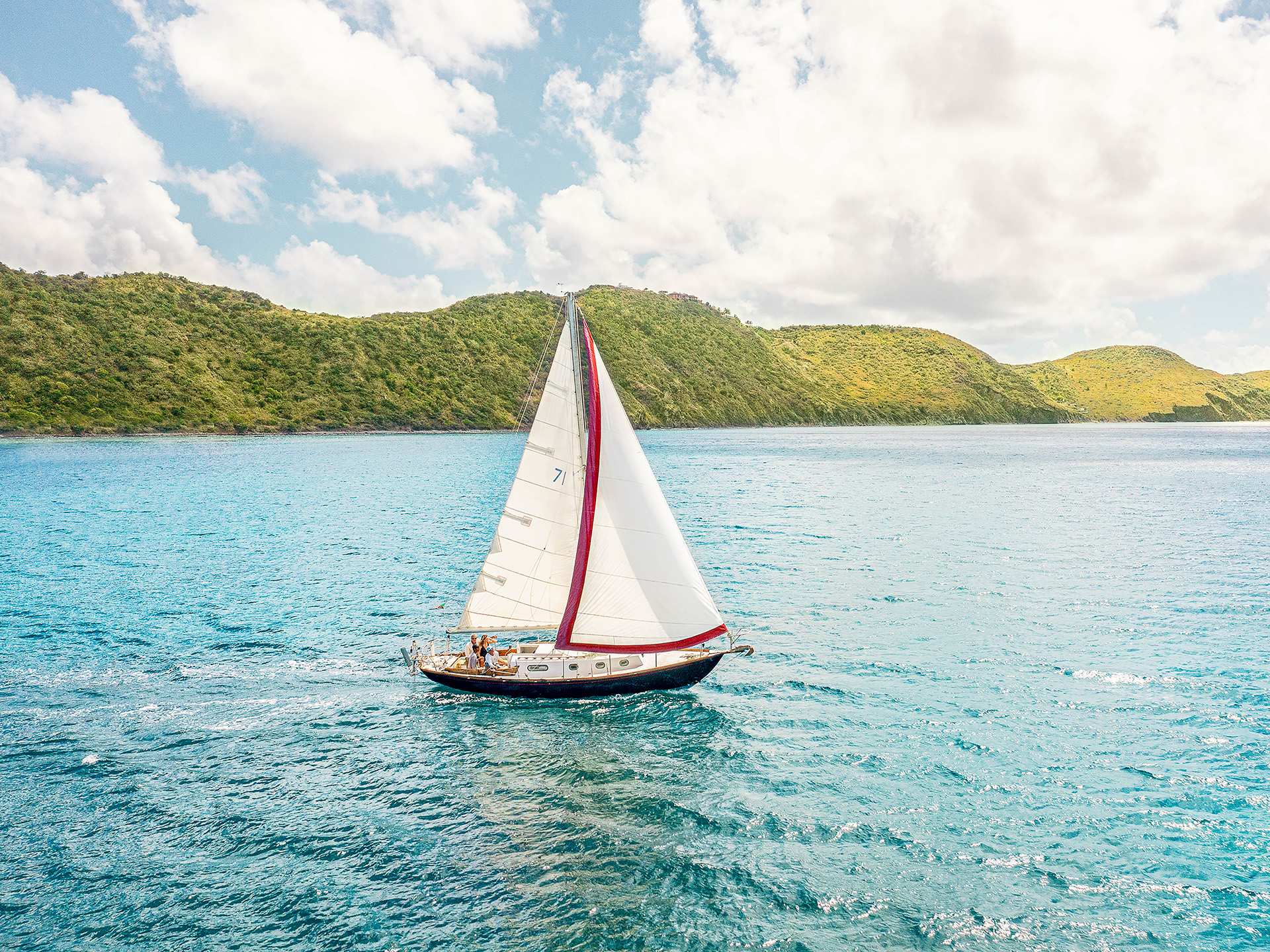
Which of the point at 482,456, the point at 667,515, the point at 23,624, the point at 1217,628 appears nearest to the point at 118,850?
the point at 667,515

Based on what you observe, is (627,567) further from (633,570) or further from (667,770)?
(667,770)

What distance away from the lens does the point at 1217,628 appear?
38.5 metres

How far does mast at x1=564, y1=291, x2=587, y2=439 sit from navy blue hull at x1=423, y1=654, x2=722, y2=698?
9277 millimetres

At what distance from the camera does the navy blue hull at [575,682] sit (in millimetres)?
28359

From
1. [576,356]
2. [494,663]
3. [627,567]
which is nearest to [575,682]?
[494,663]

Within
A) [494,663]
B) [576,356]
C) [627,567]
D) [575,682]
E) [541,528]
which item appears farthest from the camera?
[494,663]

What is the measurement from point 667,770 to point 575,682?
223 inches

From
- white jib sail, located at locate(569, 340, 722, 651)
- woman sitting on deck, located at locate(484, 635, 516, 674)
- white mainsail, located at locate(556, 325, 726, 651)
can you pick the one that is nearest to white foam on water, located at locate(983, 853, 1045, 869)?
white mainsail, located at locate(556, 325, 726, 651)

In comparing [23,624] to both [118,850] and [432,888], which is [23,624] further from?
[432,888]

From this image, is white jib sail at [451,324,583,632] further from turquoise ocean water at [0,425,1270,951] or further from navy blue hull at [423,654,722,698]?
turquoise ocean water at [0,425,1270,951]

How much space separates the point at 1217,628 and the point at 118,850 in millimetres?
46955

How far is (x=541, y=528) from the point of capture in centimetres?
2806

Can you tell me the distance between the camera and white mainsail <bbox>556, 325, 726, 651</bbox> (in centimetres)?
2658

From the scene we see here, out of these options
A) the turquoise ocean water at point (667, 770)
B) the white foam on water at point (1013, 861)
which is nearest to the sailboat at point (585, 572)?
the turquoise ocean water at point (667, 770)
